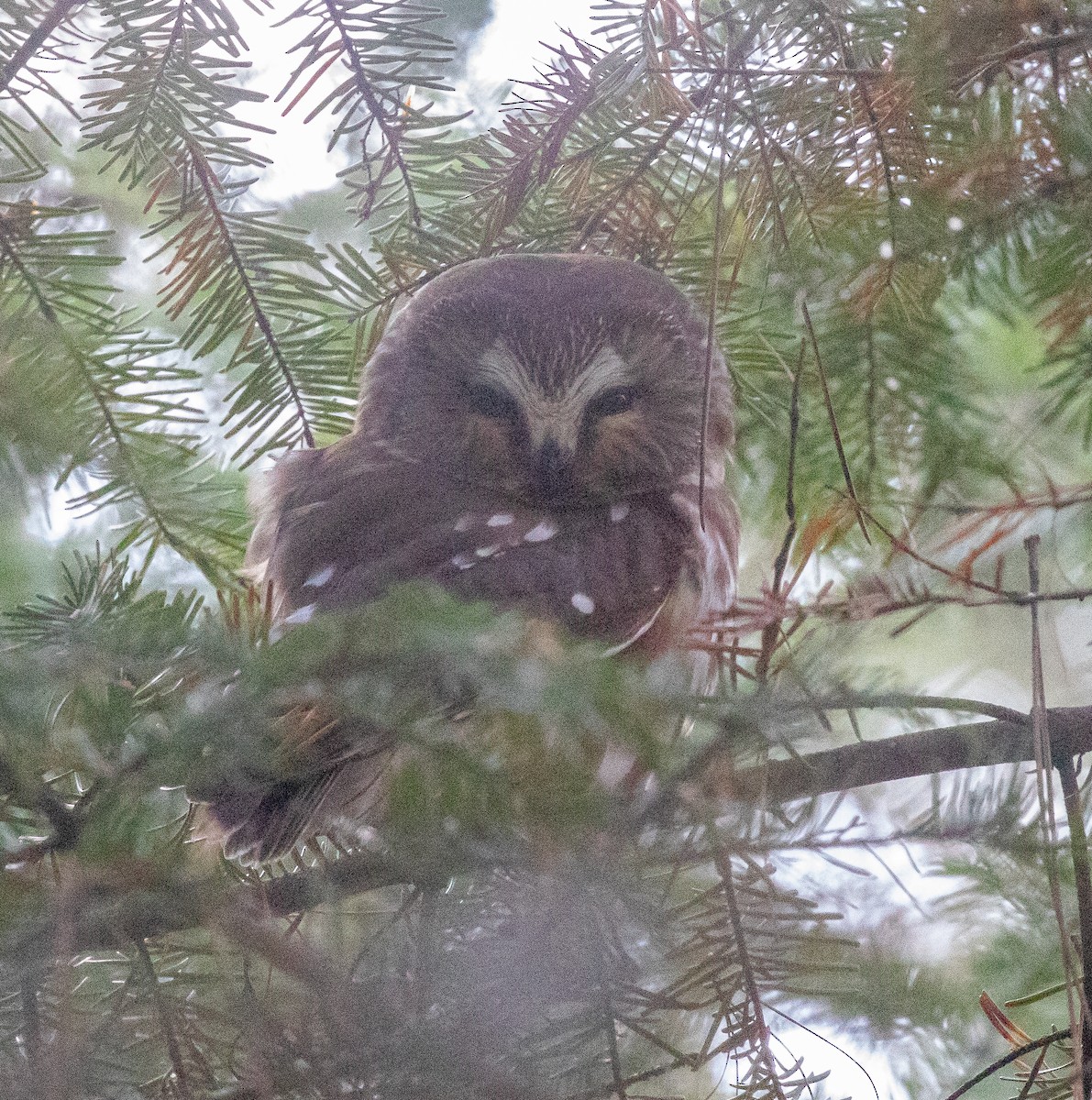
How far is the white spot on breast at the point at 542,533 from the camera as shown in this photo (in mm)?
2092

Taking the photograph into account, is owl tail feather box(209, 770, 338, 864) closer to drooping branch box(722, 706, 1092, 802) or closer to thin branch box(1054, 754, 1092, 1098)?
drooping branch box(722, 706, 1092, 802)

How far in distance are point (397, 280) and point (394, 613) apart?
1.39 metres

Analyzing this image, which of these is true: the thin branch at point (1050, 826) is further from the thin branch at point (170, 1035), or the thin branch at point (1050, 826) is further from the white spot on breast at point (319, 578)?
the white spot on breast at point (319, 578)

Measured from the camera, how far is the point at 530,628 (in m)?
0.91

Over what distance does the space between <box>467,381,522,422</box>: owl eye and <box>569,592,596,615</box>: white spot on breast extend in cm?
56

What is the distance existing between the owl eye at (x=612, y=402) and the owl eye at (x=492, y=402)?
156mm

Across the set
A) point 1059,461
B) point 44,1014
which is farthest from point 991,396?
point 44,1014

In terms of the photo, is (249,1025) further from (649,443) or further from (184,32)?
(649,443)

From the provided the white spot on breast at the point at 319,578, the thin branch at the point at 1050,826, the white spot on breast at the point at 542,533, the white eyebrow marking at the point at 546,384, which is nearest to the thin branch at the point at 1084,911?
the thin branch at the point at 1050,826

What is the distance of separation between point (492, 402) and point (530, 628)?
5.23 ft

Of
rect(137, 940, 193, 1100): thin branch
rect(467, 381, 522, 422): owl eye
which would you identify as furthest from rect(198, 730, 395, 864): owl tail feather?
rect(467, 381, 522, 422): owl eye

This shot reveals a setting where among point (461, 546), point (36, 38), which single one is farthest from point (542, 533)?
point (36, 38)

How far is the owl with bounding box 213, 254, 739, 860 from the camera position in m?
2.01

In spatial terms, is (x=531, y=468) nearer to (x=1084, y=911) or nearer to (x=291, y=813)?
(x=291, y=813)
